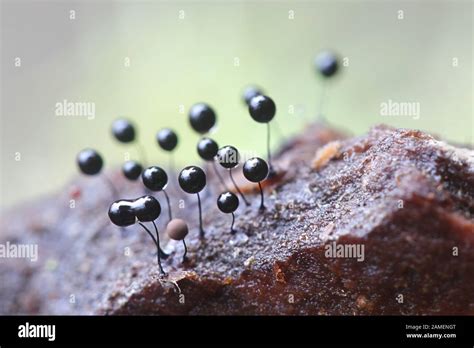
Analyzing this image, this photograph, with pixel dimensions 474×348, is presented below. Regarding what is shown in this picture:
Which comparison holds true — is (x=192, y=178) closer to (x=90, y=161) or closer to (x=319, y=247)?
(x=319, y=247)

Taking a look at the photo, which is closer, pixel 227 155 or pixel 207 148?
pixel 227 155

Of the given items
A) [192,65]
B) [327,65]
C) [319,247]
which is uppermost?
[192,65]

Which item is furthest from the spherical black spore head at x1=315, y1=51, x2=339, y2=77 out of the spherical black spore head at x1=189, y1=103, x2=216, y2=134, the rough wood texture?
the spherical black spore head at x1=189, y1=103, x2=216, y2=134

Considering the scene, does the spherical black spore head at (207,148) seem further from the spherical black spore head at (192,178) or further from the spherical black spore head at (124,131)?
the spherical black spore head at (124,131)

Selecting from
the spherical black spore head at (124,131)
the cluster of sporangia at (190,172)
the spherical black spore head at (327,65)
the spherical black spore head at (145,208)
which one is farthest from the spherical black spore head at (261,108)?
the spherical black spore head at (327,65)

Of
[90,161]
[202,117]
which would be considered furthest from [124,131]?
[202,117]

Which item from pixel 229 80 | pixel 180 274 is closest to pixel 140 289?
pixel 180 274
